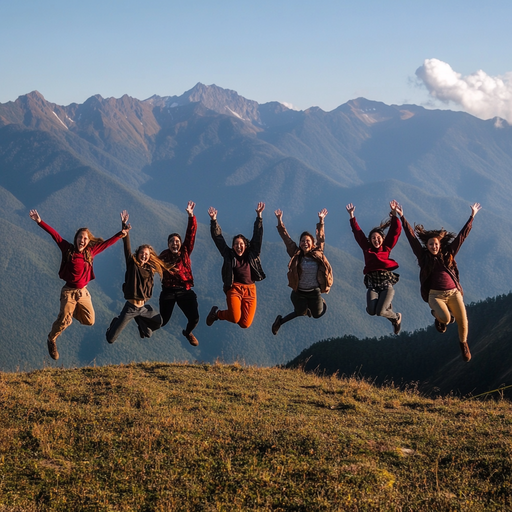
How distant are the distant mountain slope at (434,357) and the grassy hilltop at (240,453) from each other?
75.5 feet

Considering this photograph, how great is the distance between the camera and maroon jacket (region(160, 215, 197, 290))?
17.3 meters

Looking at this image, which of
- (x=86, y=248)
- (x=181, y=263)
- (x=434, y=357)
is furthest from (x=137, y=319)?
(x=434, y=357)

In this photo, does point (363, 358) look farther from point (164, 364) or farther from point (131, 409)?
point (131, 409)

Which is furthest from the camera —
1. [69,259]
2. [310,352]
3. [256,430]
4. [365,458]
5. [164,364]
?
[310,352]

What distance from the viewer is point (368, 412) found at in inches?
750

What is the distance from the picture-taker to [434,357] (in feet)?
194

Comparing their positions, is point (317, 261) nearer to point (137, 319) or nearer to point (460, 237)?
point (460, 237)

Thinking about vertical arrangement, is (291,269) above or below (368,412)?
above

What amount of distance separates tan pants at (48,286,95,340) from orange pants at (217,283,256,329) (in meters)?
3.98

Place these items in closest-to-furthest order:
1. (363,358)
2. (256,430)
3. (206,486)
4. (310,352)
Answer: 1. (206,486)
2. (256,430)
3. (363,358)
4. (310,352)

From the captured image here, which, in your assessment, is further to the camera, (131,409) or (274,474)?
(131,409)

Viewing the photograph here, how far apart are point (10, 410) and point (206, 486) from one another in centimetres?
749

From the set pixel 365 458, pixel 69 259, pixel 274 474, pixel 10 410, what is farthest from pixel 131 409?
pixel 365 458

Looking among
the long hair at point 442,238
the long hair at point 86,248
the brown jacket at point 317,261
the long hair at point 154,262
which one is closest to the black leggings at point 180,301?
the long hair at point 154,262
